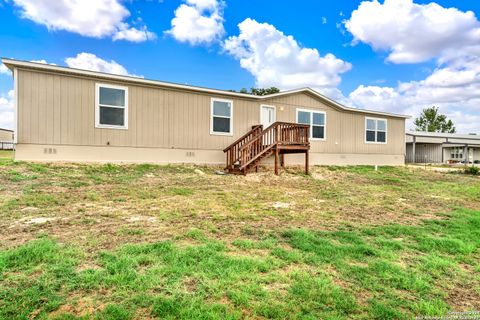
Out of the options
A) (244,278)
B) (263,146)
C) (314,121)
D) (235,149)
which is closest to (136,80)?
(235,149)

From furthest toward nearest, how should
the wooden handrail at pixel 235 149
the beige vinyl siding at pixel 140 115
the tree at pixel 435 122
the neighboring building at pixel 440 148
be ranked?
the tree at pixel 435 122, the neighboring building at pixel 440 148, the wooden handrail at pixel 235 149, the beige vinyl siding at pixel 140 115

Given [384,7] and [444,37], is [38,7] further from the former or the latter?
[444,37]

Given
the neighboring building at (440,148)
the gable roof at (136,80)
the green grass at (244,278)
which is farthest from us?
the neighboring building at (440,148)

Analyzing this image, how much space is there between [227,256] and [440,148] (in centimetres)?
3185

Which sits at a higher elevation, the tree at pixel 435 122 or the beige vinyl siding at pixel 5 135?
the tree at pixel 435 122

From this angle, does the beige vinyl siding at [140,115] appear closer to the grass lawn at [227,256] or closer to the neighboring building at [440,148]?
the grass lawn at [227,256]

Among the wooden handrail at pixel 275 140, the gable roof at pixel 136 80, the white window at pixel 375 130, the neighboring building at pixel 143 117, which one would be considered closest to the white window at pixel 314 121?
the neighboring building at pixel 143 117

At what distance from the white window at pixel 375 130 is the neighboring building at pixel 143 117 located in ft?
6.26

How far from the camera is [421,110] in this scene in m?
48.2

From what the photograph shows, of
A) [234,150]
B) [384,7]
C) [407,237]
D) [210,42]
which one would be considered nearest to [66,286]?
[407,237]

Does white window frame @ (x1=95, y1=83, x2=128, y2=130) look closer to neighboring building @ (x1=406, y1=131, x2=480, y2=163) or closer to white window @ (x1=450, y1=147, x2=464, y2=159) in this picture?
neighboring building @ (x1=406, y1=131, x2=480, y2=163)

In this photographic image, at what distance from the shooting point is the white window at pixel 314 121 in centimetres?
1381

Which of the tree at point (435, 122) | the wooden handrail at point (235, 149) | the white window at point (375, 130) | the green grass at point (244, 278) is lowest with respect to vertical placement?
the green grass at point (244, 278)

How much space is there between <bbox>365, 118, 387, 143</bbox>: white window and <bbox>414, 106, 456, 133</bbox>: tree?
3774cm
